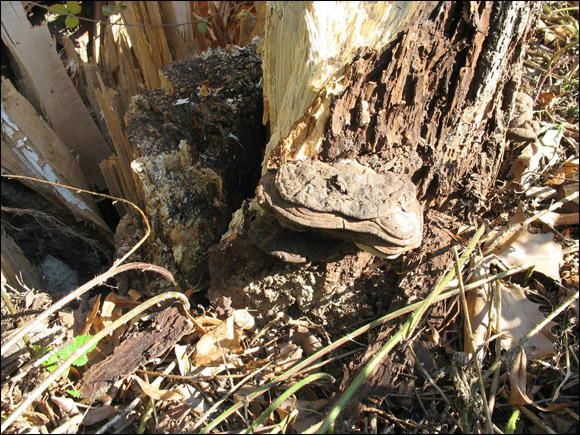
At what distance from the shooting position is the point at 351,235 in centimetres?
153

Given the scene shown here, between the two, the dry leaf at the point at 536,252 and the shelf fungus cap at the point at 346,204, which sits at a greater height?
the shelf fungus cap at the point at 346,204

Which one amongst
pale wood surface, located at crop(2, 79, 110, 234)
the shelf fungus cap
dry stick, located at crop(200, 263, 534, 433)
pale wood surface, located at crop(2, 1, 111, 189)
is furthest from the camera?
pale wood surface, located at crop(2, 1, 111, 189)

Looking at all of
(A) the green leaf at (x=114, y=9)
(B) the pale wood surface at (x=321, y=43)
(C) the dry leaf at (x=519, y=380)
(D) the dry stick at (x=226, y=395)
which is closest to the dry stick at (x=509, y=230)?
(C) the dry leaf at (x=519, y=380)

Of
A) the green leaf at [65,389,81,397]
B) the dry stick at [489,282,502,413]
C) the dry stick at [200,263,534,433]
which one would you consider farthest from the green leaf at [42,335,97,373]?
the dry stick at [489,282,502,413]

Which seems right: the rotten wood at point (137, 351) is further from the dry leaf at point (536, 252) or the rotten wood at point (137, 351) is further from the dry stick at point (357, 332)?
the dry leaf at point (536, 252)

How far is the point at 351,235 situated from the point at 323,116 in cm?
49

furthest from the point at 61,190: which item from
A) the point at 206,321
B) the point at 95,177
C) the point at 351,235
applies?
the point at 351,235

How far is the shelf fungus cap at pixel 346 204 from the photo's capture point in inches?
57.6

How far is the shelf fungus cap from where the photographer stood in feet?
4.80

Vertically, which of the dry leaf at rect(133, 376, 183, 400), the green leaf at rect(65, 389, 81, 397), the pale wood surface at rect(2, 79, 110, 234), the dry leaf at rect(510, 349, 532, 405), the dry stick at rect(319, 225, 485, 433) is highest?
the pale wood surface at rect(2, 79, 110, 234)

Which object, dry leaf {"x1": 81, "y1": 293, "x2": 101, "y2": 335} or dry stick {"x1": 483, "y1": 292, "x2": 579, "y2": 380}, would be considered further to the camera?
dry leaf {"x1": 81, "y1": 293, "x2": 101, "y2": 335}

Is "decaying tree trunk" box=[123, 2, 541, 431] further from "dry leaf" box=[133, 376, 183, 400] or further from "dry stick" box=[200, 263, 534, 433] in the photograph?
"dry leaf" box=[133, 376, 183, 400]

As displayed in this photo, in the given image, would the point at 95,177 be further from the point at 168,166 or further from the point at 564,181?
the point at 564,181

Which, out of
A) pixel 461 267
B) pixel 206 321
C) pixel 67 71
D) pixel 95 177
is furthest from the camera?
pixel 67 71
